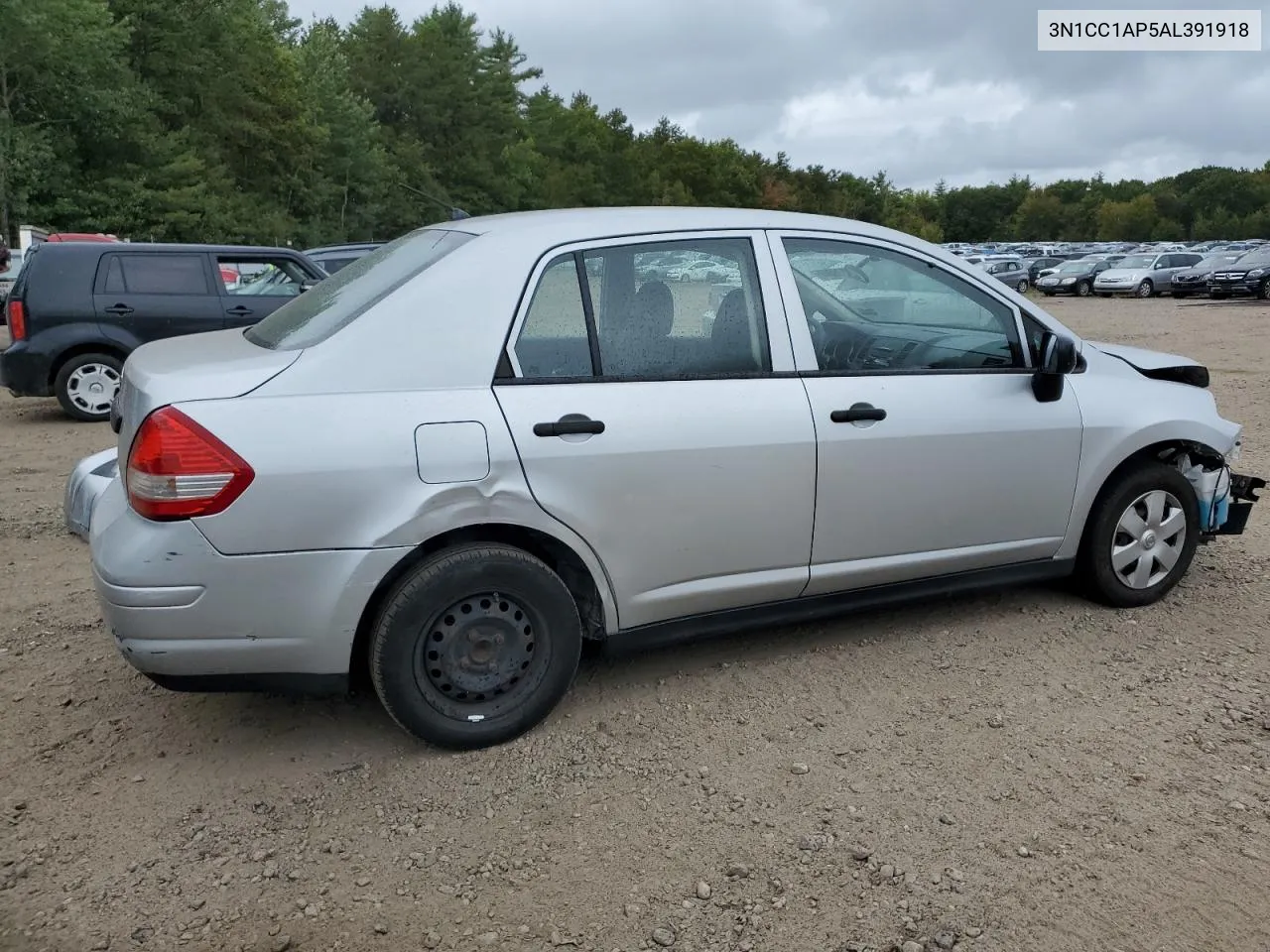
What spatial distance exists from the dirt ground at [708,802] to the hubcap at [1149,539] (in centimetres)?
19

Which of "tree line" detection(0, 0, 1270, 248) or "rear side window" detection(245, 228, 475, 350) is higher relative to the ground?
"tree line" detection(0, 0, 1270, 248)

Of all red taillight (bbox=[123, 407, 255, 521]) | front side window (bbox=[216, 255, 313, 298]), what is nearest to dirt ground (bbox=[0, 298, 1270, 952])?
red taillight (bbox=[123, 407, 255, 521])

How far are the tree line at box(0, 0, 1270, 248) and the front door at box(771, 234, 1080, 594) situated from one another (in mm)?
6484

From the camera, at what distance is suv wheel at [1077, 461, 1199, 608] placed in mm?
4414

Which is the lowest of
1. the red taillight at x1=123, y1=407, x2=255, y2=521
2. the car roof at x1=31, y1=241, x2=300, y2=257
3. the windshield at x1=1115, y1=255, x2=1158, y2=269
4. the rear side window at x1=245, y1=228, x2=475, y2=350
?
the red taillight at x1=123, y1=407, x2=255, y2=521

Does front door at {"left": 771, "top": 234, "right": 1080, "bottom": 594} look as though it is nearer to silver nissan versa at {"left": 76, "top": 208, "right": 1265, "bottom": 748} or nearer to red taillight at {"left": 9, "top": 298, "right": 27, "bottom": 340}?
silver nissan versa at {"left": 76, "top": 208, "right": 1265, "bottom": 748}

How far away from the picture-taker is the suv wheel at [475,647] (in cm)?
319

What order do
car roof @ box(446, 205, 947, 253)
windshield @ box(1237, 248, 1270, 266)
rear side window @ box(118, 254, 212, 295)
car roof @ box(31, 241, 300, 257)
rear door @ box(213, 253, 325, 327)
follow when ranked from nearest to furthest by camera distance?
car roof @ box(446, 205, 947, 253)
car roof @ box(31, 241, 300, 257)
rear side window @ box(118, 254, 212, 295)
rear door @ box(213, 253, 325, 327)
windshield @ box(1237, 248, 1270, 266)

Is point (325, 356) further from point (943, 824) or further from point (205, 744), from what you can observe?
point (943, 824)

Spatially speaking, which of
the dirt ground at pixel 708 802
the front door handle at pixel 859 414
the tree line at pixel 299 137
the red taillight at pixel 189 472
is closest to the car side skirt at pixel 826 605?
the dirt ground at pixel 708 802

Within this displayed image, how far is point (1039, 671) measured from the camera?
399 cm

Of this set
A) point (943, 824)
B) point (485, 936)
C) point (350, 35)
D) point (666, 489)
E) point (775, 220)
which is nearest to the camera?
point (485, 936)

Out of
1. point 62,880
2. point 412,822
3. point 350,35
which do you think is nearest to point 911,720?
point 412,822

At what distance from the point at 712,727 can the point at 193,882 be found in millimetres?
1658
